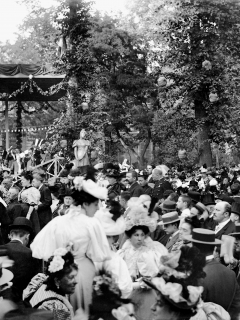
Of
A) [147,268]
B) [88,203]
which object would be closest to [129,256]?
[147,268]

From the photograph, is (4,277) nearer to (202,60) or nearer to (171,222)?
(171,222)

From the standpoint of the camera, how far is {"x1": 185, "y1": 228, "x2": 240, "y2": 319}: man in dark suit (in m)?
4.85

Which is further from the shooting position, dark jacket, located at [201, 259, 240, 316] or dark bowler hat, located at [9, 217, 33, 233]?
dark bowler hat, located at [9, 217, 33, 233]

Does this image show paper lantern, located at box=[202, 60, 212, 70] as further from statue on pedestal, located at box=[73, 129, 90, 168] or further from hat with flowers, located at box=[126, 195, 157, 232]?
hat with flowers, located at box=[126, 195, 157, 232]

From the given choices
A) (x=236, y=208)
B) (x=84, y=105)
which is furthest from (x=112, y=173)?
(x=84, y=105)

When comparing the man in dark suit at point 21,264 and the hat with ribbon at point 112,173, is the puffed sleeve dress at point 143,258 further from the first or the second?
the hat with ribbon at point 112,173

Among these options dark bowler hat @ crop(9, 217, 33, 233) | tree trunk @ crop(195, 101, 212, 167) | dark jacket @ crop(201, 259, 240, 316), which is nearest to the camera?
dark jacket @ crop(201, 259, 240, 316)

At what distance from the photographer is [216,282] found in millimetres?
4887

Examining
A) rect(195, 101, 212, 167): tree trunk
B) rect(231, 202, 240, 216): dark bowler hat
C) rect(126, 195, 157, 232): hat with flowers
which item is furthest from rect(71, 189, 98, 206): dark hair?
rect(195, 101, 212, 167): tree trunk

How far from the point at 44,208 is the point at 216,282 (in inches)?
247

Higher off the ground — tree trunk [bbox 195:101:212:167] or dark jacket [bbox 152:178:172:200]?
tree trunk [bbox 195:101:212:167]

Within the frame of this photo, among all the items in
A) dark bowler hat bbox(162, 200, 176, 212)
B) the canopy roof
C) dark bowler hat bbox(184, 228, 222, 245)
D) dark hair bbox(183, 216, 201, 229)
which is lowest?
dark bowler hat bbox(162, 200, 176, 212)

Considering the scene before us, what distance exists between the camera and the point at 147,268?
6.01 m

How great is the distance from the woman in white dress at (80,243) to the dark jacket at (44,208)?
214 inches
